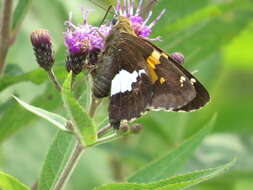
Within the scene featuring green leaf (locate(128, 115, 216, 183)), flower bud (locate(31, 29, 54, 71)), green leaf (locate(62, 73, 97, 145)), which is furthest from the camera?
green leaf (locate(128, 115, 216, 183))

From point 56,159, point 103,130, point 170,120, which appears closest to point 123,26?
point 103,130

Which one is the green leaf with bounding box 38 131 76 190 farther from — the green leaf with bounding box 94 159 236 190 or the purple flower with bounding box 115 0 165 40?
the purple flower with bounding box 115 0 165 40

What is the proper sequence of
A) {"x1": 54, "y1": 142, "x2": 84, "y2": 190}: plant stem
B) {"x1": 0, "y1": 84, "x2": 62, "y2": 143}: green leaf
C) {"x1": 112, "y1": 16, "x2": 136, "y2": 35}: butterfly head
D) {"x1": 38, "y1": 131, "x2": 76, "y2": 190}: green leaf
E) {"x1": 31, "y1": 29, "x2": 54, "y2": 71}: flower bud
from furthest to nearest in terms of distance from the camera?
{"x1": 0, "y1": 84, "x2": 62, "y2": 143}: green leaf, {"x1": 112, "y1": 16, "x2": 136, "y2": 35}: butterfly head, {"x1": 31, "y1": 29, "x2": 54, "y2": 71}: flower bud, {"x1": 38, "y1": 131, "x2": 76, "y2": 190}: green leaf, {"x1": 54, "y1": 142, "x2": 84, "y2": 190}: plant stem

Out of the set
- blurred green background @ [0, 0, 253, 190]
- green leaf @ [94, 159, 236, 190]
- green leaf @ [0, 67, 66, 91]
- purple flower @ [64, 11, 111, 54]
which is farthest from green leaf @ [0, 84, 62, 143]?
green leaf @ [94, 159, 236, 190]

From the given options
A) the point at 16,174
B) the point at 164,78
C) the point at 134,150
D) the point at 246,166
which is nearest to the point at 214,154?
the point at 246,166

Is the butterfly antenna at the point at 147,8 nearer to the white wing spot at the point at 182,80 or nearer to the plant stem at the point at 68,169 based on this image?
the white wing spot at the point at 182,80

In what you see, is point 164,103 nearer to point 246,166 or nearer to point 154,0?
point 154,0

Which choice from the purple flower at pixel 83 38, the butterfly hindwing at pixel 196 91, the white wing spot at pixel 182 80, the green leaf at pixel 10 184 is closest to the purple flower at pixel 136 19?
the purple flower at pixel 83 38
